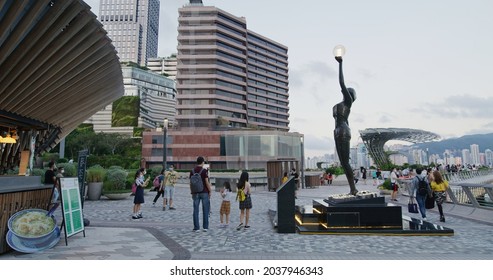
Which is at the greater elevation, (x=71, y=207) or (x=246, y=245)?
(x=71, y=207)

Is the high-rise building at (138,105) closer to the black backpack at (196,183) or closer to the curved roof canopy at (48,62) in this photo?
the curved roof canopy at (48,62)

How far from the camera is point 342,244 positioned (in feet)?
22.7

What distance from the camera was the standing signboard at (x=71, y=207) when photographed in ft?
21.6

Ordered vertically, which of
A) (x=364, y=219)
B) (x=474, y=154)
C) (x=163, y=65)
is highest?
(x=163, y=65)

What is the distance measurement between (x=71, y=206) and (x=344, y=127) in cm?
819

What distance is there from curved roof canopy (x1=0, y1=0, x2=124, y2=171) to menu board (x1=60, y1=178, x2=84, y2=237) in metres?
4.56

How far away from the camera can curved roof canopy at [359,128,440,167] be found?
6661 cm

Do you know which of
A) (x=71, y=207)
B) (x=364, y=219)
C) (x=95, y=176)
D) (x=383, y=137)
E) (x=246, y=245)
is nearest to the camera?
(x=246, y=245)

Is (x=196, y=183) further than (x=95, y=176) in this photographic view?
No

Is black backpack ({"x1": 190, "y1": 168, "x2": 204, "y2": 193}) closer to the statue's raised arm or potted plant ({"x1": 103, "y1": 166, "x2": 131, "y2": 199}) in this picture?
the statue's raised arm

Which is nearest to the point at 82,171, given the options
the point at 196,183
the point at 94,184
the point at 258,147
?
the point at 196,183

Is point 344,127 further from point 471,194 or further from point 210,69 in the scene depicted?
point 210,69

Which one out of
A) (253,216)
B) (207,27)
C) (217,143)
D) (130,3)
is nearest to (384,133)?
(217,143)

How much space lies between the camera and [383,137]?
69125 mm
